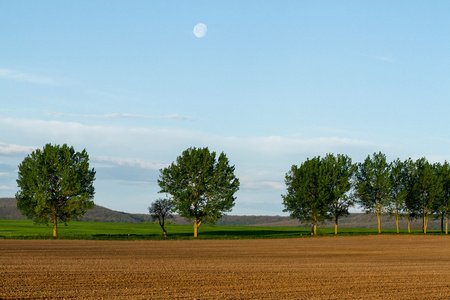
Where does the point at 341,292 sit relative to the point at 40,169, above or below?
below

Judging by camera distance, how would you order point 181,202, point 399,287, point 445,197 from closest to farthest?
point 399,287 → point 181,202 → point 445,197

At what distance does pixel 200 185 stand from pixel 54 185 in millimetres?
22771

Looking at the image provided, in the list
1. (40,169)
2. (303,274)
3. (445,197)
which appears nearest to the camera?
(303,274)

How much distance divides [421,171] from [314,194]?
2639 centimetres

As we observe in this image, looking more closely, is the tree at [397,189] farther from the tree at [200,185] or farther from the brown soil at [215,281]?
the brown soil at [215,281]

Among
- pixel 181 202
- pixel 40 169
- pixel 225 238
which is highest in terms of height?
pixel 40 169

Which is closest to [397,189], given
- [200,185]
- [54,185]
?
[200,185]

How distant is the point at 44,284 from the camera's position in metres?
21.8

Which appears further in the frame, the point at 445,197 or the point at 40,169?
the point at 445,197

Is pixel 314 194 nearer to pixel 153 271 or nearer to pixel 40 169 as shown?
pixel 40 169

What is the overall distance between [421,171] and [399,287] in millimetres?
87382

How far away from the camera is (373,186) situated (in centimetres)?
9756

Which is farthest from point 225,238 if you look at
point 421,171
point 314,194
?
point 421,171

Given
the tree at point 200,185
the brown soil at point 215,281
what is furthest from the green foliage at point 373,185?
the brown soil at point 215,281
